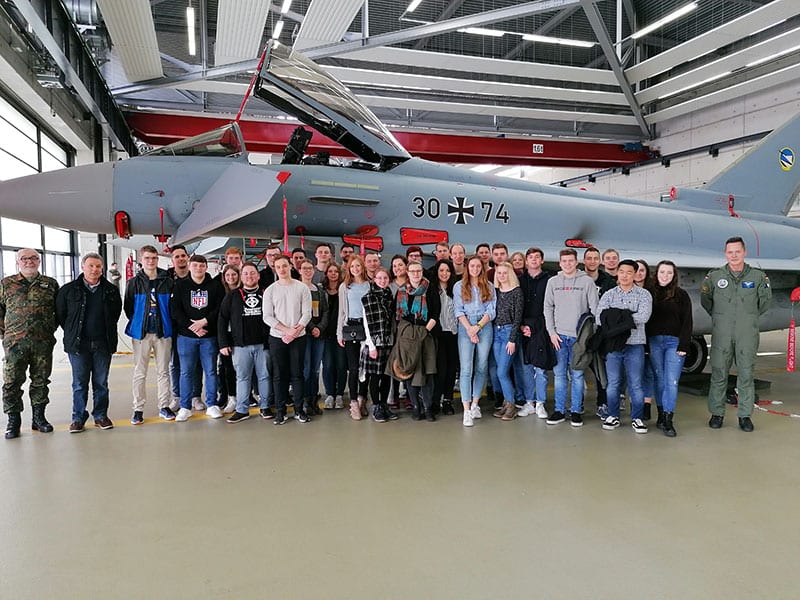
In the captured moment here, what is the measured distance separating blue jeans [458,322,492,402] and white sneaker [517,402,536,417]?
0.54m

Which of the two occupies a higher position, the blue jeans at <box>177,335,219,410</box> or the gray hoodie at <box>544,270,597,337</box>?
the gray hoodie at <box>544,270,597,337</box>

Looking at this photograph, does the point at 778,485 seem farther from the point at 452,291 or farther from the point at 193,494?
the point at 193,494

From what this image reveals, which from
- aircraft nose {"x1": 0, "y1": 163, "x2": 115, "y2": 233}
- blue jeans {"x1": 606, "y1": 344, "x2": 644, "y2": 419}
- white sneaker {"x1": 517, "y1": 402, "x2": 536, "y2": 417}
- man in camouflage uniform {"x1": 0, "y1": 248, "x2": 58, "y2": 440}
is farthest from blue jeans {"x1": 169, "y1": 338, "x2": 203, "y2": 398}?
blue jeans {"x1": 606, "y1": 344, "x2": 644, "y2": 419}

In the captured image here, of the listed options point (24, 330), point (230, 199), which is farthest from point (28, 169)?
point (24, 330)

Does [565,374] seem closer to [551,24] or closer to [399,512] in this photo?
[399,512]

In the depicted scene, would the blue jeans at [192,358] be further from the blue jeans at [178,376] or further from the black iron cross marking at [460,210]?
the black iron cross marking at [460,210]

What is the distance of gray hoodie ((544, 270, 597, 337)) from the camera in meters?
4.46

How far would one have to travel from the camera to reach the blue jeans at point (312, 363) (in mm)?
4941

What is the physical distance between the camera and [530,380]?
496 centimetres

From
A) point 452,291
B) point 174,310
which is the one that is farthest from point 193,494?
point 452,291

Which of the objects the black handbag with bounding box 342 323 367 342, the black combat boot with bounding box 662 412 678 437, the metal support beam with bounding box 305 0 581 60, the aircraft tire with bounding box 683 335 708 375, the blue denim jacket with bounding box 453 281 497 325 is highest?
the metal support beam with bounding box 305 0 581 60

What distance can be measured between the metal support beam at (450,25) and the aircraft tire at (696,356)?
6.26m

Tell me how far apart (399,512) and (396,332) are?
6.63ft

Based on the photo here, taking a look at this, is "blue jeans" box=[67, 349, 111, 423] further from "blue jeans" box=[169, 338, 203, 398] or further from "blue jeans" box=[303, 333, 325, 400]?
"blue jeans" box=[303, 333, 325, 400]
